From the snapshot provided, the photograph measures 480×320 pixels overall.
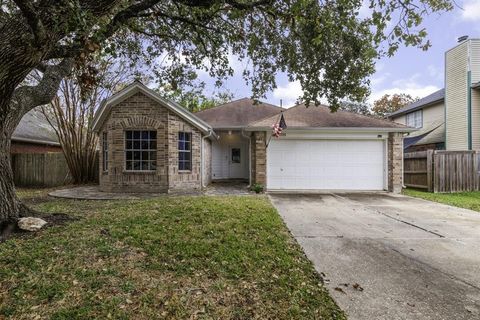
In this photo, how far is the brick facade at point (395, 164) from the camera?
1177cm

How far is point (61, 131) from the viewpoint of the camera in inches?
569

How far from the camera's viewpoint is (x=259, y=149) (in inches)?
463

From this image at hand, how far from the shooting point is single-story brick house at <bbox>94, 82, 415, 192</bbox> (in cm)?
1093

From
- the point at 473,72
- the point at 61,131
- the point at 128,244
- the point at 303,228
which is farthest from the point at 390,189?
the point at 61,131

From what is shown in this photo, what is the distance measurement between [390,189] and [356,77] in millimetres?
7003

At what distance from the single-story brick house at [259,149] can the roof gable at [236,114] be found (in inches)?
144

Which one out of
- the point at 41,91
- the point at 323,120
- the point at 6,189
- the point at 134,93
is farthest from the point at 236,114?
the point at 6,189

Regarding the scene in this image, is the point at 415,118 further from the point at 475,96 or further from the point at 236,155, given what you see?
the point at 236,155

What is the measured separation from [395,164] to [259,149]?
19.0 ft

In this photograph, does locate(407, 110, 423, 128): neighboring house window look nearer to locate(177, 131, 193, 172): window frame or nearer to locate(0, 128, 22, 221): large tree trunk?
locate(177, 131, 193, 172): window frame

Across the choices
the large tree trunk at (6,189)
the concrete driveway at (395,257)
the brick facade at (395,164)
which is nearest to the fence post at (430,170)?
the brick facade at (395,164)

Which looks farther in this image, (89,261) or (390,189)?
(390,189)

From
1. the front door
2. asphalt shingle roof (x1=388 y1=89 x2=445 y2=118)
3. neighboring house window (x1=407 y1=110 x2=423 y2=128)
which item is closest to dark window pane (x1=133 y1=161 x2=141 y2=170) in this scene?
the front door

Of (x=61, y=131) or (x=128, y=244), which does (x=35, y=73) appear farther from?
(x=128, y=244)
